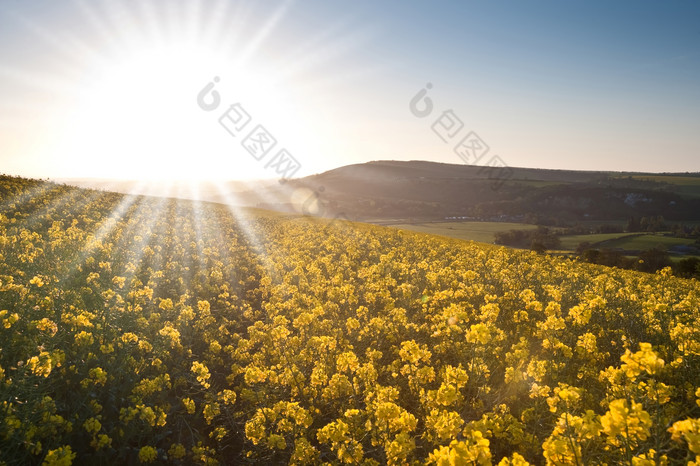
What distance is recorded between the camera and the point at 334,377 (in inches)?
197

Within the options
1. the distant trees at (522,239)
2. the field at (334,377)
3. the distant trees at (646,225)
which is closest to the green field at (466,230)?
the distant trees at (522,239)

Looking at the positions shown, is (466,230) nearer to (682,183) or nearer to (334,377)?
(334,377)

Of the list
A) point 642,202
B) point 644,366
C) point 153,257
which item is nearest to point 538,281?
point 644,366

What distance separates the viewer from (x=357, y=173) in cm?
14275

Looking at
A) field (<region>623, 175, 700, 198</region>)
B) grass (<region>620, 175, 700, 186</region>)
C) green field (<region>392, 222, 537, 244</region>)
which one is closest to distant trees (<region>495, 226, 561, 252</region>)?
green field (<region>392, 222, 537, 244</region>)

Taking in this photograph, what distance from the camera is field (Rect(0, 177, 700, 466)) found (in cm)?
370

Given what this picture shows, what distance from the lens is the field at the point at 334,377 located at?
370 cm

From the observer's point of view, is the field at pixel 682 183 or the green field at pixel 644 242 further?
the field at pixel 682 183

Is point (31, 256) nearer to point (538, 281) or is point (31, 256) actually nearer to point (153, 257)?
point (153, 257)

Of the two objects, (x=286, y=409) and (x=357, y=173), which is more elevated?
(x=357, y=173)

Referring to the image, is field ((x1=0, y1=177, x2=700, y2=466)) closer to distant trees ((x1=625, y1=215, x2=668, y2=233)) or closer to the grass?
distant trees ((x1=625, y1=215, x2=668, y2=233))

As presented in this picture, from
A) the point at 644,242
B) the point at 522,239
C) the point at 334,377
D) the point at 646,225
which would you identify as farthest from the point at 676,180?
the point at 334,377

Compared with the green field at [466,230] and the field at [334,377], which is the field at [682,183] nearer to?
the green field at [466,230]

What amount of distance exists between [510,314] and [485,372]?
367 cm
